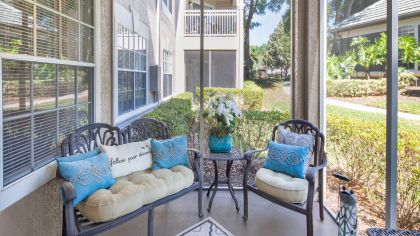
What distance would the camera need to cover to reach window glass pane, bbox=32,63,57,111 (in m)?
2.16

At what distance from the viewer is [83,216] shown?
2197mm

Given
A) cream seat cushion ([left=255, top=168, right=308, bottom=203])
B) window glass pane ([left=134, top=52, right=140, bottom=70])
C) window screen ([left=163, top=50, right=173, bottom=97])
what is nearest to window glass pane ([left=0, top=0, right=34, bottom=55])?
window glass pane ([left=134, top=52, right=140, bottom=70])

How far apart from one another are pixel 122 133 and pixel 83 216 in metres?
1.08

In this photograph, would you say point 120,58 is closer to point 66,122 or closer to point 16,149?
point 66,122

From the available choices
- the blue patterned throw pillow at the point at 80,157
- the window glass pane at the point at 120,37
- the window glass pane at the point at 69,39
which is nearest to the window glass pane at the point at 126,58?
the window glass pane at the point at 120,37

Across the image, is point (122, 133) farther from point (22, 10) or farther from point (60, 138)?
point (22, 10)

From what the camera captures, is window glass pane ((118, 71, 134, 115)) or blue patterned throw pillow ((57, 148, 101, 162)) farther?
window glass pane ((118, 71, 134, 115))

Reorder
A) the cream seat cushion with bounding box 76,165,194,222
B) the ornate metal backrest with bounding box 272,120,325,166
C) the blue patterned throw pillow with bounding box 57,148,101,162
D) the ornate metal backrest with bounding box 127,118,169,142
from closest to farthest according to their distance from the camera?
the cream seat cushion with bounding box 76,165,194,222 < the blue patterned throw pillow with bounding box 57,148,101,162 < the ornate metal backrest with bounding box 272,120,325,166 < the ornate metal backrest with bounding box 127,118,169,142

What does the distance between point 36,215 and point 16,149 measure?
643 millimetres

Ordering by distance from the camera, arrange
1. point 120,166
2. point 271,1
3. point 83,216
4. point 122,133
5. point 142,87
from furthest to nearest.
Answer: point 142,87
point 271,1
point 122,133
point 120,166
point 83,216

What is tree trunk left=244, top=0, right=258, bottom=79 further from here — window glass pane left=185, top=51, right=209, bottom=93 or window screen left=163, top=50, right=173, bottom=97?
window screen left=163, top=50, right=173, bottom=97

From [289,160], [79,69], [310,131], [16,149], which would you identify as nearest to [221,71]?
[310,131]

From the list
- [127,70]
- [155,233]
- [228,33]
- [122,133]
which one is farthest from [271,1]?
[155,233]

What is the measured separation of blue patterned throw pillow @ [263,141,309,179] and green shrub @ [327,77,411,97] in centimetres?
73
